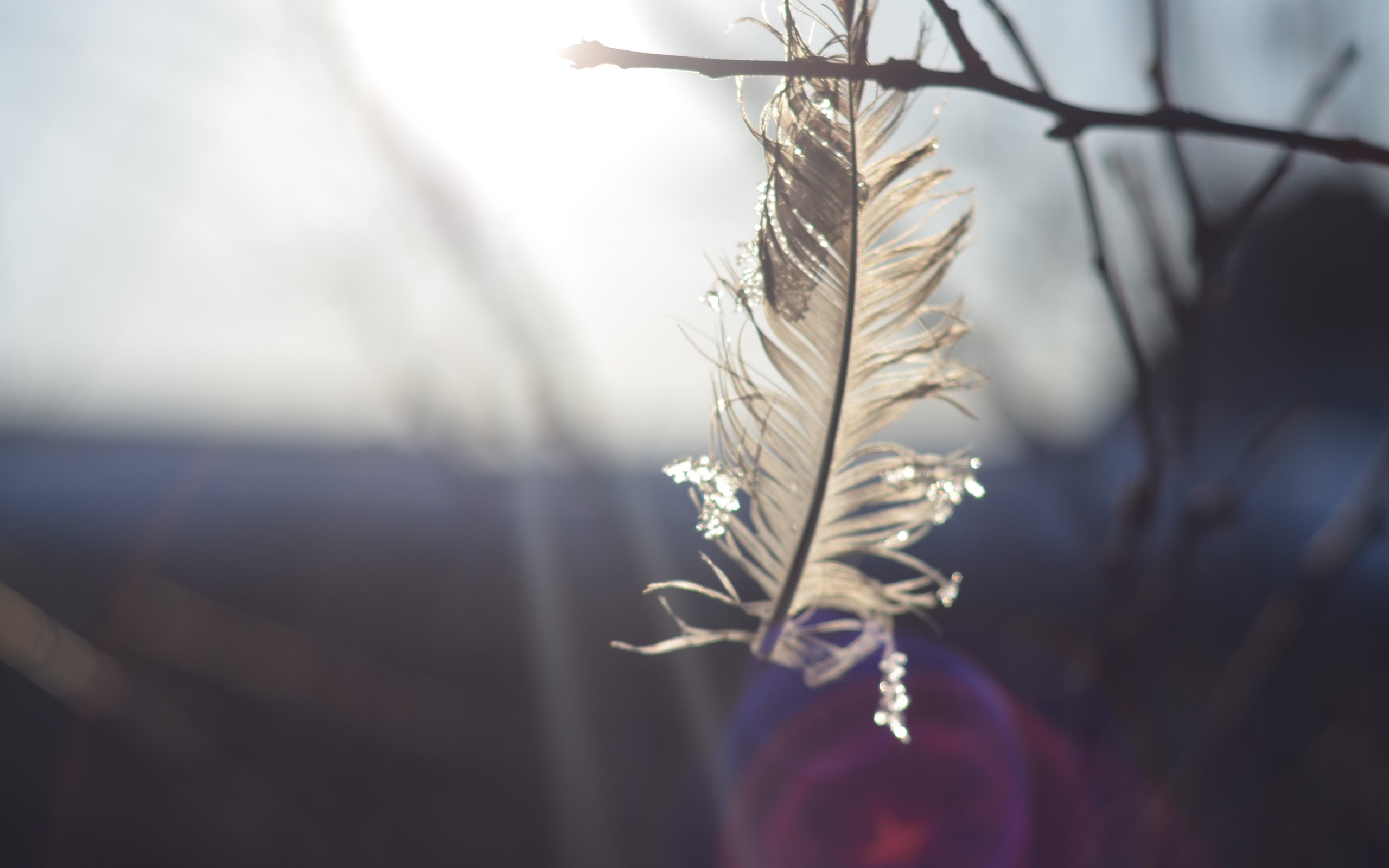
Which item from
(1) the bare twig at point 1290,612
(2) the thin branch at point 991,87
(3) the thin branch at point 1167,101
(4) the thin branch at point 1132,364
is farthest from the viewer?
(1) the bare twig at point 1290,612

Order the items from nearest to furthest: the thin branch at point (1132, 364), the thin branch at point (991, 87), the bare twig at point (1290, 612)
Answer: the thin branch at point (991, 87) → the thin branch at point (1132, 364) → the bare twig at point (1290, 612)

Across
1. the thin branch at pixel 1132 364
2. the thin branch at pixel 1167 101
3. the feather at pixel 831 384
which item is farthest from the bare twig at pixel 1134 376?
the thin branch at pixel 1167 101

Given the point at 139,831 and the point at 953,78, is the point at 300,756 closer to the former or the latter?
the point at 139,831

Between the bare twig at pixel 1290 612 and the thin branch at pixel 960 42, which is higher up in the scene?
the thin branch at pixel 960 42

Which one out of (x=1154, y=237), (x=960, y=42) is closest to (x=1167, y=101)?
(x=1154, y=237)

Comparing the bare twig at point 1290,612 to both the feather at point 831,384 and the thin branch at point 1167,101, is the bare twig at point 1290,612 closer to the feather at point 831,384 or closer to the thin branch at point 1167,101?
the thin branch at point 1167,101

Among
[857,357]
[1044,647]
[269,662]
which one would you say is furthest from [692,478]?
[1044,647]

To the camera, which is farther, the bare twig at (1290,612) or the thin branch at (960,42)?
the bare twig at (1290,612)
